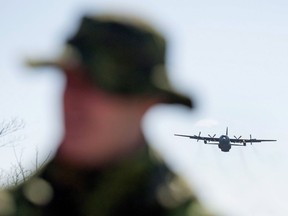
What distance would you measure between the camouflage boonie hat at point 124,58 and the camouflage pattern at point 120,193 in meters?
0.15

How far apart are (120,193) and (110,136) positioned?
0.13 metres

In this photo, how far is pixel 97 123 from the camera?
162 cm

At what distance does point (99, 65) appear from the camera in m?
1.65

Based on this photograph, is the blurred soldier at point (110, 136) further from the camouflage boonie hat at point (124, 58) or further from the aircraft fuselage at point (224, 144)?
the aircraft fuselage at point (224, 144)

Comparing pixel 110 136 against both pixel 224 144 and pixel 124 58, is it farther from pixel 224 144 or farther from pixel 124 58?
pixel 224 144

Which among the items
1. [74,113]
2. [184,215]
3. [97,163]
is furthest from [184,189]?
[74,113]

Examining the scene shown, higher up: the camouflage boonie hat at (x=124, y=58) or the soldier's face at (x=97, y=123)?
the camouflage boonie hat at (x=124, y=58)

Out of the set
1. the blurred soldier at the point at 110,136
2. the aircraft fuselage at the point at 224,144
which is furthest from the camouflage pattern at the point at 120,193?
the aircraft fuselage at the point at 224,144

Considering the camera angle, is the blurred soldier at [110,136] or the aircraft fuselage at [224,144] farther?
the aircraft fuselage at [224,144]

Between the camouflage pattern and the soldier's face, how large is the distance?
0.03 m

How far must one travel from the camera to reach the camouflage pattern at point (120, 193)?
5.18 feet

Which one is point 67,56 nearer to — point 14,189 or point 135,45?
point 135,45

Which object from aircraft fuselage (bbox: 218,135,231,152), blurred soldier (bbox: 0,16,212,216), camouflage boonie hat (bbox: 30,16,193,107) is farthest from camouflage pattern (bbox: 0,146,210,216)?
aircraft fuselage (bbox: 218,135,231,152)

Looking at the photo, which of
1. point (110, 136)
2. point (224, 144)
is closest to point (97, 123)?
point (110, 136)
